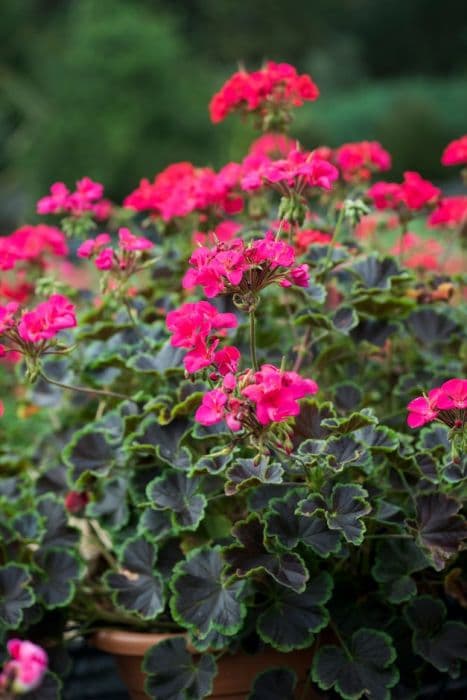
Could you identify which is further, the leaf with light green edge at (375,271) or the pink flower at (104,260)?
the leaf with light green edge at (375,271)

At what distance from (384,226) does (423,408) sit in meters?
0.90

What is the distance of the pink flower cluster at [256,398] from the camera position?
94 cm

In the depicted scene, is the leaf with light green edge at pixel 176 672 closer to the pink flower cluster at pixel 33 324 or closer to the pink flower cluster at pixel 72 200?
the pink flower cluster at pixel 33 324

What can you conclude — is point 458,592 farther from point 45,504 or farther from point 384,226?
point 384,226

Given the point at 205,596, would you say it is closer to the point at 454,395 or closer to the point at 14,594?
the point at 14,594

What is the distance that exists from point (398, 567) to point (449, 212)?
0.62 metres

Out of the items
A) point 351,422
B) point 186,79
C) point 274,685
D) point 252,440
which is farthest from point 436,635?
point 186,79

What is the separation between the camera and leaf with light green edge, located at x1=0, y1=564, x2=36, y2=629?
4.22 ft

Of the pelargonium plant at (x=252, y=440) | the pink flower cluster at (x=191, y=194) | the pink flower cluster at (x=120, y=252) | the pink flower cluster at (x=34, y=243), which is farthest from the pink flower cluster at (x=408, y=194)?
the pink flower cluster at (x=34, y=243)

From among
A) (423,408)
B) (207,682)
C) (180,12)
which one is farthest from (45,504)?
(180,12)

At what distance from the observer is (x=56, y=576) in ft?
4.53

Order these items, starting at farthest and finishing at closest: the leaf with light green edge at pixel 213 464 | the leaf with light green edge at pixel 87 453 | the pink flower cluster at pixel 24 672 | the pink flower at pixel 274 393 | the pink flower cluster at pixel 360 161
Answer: the pink flower cluster at pixel 360 161 → the leaf with light green edge at pixel 87 453 → the leaf with light green edge at pixel 213 464 → the pink flower at pixel 274 393 → the pink flower cluster at pixel 24 672

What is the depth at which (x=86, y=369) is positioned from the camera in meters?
1.57

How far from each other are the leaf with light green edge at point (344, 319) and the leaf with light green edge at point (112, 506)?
0.38m
